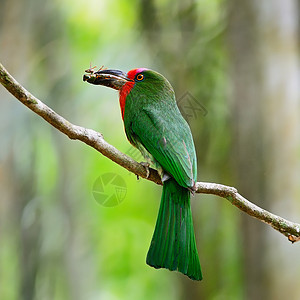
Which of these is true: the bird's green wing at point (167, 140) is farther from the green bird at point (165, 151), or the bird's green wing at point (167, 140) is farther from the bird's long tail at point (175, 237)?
the bird's long tail at point (175, 237)

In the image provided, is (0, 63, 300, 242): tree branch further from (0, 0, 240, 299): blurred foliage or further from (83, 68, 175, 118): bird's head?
(0, 0, 240, 299): blurred foliage

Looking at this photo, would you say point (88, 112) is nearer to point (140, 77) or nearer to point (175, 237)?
point (140, 77)

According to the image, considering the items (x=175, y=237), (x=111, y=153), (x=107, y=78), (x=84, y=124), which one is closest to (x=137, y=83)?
(x=107, y=78)

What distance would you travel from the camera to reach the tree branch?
2465 millimetres

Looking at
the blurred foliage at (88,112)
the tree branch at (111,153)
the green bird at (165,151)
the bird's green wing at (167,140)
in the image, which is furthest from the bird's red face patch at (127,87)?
the blurred foliage at (88,112)

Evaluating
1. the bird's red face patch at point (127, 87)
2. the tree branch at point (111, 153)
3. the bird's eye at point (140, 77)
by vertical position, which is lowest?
the tree branch at point (111, 153)

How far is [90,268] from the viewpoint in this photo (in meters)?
7.05

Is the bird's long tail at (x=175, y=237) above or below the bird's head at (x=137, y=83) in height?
below

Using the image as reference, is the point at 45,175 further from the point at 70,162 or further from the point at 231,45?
the point at 231,45

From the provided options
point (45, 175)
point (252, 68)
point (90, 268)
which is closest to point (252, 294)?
point (252, 68)

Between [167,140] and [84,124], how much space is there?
4.30m

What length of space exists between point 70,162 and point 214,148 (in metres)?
1.61

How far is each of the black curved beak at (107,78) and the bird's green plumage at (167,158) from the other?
0.27 ft

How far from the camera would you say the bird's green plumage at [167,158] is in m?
2.70
